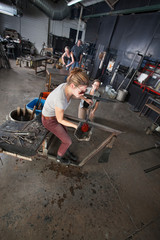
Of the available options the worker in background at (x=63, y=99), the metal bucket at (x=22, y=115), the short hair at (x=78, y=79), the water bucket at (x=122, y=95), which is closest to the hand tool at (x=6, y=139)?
the worker in background at (x=63, y=99)

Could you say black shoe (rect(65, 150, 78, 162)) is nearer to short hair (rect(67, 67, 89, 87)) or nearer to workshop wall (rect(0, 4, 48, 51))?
short hair (rect(67, 67, 89, 87))

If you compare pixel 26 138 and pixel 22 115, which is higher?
pixel 26 138

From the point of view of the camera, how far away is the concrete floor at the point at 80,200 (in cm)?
151

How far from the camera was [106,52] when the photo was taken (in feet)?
24.7

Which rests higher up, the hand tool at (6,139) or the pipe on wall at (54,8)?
the pipe on wall at (54,8)

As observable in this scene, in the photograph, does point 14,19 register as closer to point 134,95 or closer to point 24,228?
point 134,95

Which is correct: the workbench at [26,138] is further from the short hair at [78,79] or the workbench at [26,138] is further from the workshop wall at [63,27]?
the workshop wall at [63,27]

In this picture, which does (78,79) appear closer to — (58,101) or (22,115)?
(58,101)

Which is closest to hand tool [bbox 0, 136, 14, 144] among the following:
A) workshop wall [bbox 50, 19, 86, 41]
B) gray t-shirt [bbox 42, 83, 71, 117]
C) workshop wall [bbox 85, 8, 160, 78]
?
gray t-shirt [bbox 42, 83, 71, 117]

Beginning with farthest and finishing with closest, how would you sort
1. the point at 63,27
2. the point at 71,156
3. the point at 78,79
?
→ the point at 63,27
the point at 71,156
the point at 78,79

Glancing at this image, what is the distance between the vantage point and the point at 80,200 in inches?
72.2

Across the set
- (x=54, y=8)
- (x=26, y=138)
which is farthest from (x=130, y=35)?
(x=26, y=138)

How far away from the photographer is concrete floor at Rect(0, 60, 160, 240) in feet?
4.94

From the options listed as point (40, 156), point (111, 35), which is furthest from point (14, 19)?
point (40, 156)
